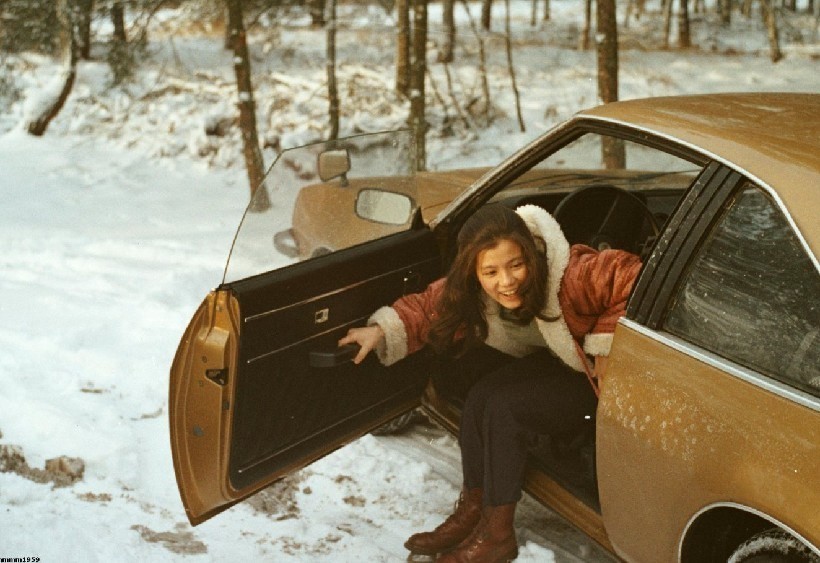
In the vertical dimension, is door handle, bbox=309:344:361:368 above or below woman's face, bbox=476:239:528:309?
below

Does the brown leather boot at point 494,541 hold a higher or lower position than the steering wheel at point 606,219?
lower

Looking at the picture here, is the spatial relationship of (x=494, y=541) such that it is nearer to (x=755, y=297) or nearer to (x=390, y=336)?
(x=390, y=336)

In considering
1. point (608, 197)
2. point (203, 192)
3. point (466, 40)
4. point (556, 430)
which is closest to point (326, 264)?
point (556, 430)

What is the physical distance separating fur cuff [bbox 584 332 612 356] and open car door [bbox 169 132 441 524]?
84 centimetres

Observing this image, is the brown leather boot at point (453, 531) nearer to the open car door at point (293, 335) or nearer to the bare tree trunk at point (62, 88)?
the open car door at point (293, 335)

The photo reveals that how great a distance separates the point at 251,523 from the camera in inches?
139

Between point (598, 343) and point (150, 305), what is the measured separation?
3.91 metres

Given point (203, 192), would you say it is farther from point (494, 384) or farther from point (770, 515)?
point (770, 515)

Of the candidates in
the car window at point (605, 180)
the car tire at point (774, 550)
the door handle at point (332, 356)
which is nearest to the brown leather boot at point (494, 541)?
the door handle at point (332, 356)

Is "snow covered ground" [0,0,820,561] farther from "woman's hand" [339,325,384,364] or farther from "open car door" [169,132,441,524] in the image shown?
"woman's hand" [339,325,384,364]

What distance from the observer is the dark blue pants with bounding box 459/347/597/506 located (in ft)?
9.94

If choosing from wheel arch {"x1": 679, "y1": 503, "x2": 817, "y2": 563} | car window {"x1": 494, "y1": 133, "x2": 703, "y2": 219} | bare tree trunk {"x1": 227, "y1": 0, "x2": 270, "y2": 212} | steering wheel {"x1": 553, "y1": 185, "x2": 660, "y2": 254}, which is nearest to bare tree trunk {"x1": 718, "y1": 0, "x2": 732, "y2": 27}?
bare tree trunk {"x1": 227, "y1": 0, "x2": 270, "y2": 212}

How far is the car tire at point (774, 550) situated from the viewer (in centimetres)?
207

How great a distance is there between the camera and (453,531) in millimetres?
3283
